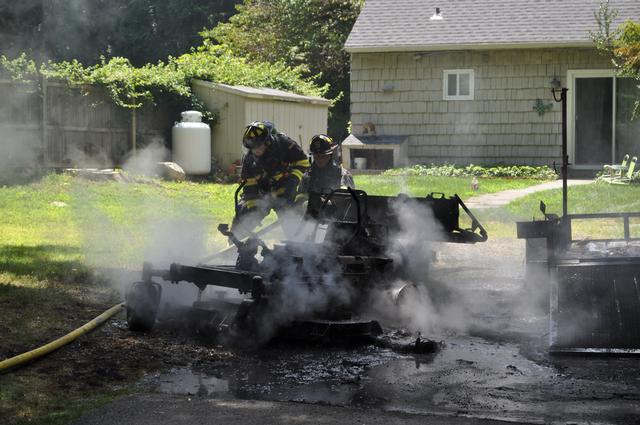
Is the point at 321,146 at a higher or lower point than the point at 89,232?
higher

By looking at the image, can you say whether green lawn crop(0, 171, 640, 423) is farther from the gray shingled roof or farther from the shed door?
the gray shingled roof

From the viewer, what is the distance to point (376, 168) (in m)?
25.0

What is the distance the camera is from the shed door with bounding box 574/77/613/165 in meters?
23.7

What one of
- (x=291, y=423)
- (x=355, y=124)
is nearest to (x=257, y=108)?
(x=355, y=124)

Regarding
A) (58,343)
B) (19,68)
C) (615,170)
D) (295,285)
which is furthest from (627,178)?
(58,343)

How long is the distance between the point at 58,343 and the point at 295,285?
1.82 meters

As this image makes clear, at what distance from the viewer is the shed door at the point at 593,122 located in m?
23.7

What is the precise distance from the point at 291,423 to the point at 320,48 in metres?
29.3

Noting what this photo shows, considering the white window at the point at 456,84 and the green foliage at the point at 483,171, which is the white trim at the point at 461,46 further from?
the green foliage at the point at 483,171

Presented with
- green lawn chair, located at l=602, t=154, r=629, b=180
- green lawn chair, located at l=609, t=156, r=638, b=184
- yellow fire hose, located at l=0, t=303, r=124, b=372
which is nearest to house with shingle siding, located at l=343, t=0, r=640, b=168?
green lawn chair, located at l=602, t=154, r=629, b=180

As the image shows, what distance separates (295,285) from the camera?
7.55m

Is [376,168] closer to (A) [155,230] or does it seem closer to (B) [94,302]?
(A) [155,230]

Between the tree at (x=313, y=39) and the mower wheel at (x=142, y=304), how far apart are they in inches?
1022

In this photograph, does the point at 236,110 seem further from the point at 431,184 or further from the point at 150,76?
the point at 431,184
